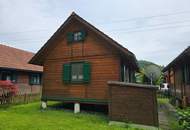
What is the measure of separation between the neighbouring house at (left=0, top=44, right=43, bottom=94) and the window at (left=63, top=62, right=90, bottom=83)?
26.7ft

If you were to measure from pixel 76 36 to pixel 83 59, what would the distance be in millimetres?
1870

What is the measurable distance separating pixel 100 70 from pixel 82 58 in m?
1.70

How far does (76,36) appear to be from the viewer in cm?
1455

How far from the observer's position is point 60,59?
1502 cm

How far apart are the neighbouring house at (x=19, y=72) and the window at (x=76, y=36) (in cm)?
834

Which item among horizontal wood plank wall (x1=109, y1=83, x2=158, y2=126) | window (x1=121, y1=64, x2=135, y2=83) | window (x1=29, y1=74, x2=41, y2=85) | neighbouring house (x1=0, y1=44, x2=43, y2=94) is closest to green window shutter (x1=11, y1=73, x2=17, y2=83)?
neighbouring house (x1=0, y1=44, x2=43, y2=94)

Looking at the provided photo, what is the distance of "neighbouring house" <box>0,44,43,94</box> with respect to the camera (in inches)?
806

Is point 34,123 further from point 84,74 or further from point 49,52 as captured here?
point 49,52

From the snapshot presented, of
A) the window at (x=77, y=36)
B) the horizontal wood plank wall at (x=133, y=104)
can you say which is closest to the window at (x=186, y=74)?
the horizontal wood plank wall at (x=133, y=104)

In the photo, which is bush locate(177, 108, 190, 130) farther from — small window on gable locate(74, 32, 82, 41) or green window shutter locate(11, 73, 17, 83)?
green window shutter locate(11, 73, 17, 83)

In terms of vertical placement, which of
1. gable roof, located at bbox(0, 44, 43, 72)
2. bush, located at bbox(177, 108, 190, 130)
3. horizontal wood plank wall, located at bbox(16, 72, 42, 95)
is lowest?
bush, located at bbox(177, 108, 190, 130)

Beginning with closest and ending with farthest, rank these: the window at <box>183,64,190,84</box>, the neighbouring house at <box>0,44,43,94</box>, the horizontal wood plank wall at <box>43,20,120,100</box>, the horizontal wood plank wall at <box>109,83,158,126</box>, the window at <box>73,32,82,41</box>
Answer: the horizontal wood plank wall at <box>109,83,158,126</box>, the window at <box>183,64,190,84</box>, the horizontal wood plank wall at <box>43,20,120,100</box>, the window at <box>73,32,82,41</box>, the neighbouring house at <box>0,44,43,94</box>

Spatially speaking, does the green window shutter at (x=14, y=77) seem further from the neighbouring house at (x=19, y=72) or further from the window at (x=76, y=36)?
the window at (x=76, y=36)

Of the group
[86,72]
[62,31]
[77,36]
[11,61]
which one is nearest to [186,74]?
[86,72]
